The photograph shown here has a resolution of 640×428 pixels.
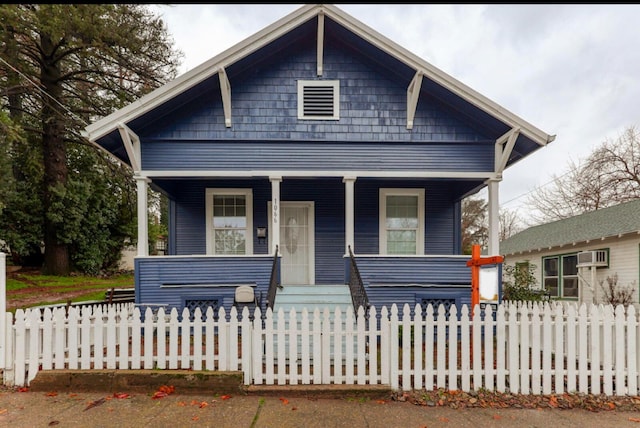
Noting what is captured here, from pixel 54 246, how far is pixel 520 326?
1986cm

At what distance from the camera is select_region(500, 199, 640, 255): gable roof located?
11.5 metres

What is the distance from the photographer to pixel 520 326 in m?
4.87

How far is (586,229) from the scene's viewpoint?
1338 cm

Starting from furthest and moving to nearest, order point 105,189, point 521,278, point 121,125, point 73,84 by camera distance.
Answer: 1. point 105,189
2. point 73,84
3. point 521,278
4. point 121,125

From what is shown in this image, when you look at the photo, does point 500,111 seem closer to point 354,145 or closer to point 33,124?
point 354,145

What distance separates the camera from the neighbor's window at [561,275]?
13.3 m

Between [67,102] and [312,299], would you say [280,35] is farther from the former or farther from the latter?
[67,102]

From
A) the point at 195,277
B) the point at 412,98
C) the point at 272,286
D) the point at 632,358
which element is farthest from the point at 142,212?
the point at 632,358

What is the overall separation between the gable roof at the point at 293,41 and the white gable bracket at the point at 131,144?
4.4 inches

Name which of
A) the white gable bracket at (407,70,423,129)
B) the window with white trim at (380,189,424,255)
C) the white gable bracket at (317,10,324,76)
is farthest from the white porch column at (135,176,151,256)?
the white gable bracket at (407,70,423,129)

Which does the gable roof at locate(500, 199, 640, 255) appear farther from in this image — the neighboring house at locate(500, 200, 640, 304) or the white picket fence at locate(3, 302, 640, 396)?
the white picket fence at locate(3, 302, 640, 396)

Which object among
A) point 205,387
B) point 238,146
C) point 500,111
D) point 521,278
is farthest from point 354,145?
point 521,278

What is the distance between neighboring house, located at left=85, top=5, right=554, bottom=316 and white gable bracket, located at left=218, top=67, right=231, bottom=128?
0.07ft

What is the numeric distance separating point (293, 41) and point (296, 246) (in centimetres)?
512
